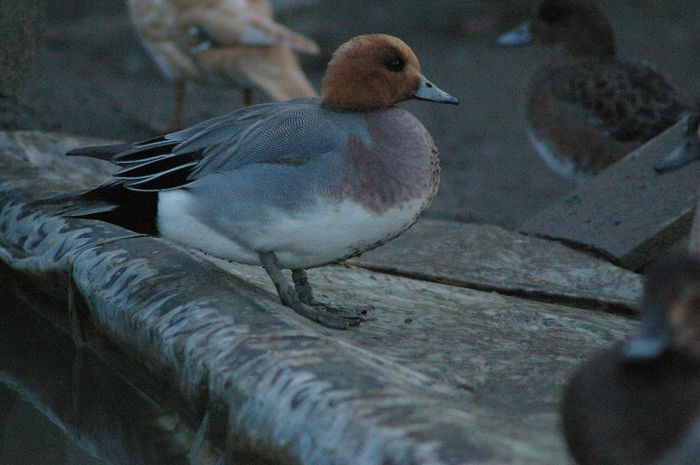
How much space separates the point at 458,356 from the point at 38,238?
1.40 metres

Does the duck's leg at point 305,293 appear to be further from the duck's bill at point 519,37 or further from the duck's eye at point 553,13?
the duck's bill at point 519,37

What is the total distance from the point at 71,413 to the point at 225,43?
3.17 m

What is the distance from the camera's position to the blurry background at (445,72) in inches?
230

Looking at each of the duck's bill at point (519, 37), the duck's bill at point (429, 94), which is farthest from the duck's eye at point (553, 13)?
the duck's bill at point (429, 94)

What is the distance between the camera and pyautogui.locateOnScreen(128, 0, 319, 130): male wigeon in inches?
225

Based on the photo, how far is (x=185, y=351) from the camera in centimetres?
248

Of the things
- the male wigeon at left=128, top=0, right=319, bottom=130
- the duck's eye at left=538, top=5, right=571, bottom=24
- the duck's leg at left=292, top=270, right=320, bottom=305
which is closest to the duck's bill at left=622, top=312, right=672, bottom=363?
the duck's leg at left=292, top=270, right=320, bottom=305

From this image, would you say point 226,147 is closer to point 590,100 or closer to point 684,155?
point 684,155

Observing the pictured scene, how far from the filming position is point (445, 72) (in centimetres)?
796

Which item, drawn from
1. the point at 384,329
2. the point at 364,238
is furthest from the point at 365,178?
the point at 384,329

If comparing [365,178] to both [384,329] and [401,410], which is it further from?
[401,410]

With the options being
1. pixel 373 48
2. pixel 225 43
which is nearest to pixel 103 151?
pixel 373 48

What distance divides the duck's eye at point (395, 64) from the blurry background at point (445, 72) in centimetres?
250

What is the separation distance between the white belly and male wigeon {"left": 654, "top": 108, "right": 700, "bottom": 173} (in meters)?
0.98
